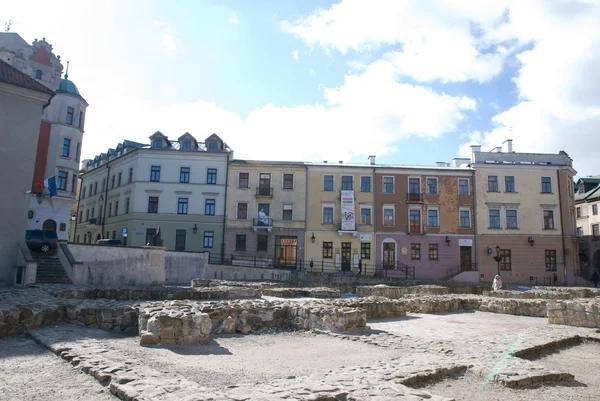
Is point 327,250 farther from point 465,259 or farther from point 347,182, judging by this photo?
point 465,259

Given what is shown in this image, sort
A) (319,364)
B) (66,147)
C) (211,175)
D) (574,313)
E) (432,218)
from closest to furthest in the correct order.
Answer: (319,364) → (574,313) → (66,147) → (432,218) → (211,175)

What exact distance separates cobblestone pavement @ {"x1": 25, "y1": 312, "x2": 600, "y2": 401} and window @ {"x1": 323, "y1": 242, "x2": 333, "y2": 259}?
28783 millimetres

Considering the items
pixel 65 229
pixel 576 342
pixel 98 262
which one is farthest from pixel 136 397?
pixel 65 229

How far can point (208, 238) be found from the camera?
136 ft

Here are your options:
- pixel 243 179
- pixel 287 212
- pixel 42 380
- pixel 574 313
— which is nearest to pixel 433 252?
pixel 287 212

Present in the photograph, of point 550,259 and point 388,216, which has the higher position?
point 388,216

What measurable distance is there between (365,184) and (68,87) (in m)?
28.5

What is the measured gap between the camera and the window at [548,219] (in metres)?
41.1

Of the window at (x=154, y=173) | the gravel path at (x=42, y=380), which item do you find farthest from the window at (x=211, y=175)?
the gravel path at (x=42, y=380)

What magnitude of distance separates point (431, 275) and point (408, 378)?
118 ft

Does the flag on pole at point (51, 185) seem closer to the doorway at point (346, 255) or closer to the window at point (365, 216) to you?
the doorway at point (346, 255)

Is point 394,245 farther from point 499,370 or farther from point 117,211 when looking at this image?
point 499,370

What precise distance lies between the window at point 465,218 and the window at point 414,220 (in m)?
3.96

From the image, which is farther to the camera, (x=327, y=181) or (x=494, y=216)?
(x=327, y=181)
